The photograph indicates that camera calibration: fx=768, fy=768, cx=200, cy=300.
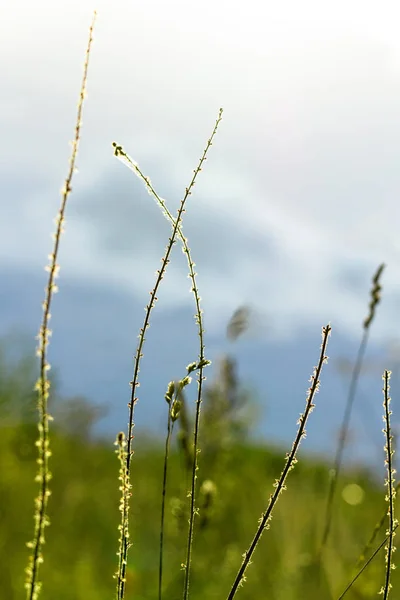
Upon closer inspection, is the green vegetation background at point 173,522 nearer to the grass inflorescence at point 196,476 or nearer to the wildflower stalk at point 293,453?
the grass inflorescence at point 196,476

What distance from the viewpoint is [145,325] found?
4.03 ft

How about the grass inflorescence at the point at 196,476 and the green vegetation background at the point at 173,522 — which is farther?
the green vegetation background at the point at 173,522

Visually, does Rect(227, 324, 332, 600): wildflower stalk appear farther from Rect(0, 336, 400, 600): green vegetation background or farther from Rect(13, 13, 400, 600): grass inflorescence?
Rect(0, 336, 400, 600): green vegetation background

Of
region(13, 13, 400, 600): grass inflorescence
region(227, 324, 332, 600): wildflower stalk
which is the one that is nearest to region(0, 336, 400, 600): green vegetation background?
region(13, 13, 400, 600): grass inflorescence

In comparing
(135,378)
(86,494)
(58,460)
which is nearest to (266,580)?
(86,494)

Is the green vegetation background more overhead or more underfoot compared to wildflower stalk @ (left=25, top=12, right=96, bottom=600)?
more overhead

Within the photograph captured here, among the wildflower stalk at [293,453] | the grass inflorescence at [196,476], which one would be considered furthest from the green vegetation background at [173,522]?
the wildflower stalk at [293,453]

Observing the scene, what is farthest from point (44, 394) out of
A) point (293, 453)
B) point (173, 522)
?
point (173, 522)

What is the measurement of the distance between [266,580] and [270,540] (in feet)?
2.34

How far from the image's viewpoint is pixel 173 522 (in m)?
2.54

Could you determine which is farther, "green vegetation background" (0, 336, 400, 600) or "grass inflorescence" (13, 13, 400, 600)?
"green vegetation background" (0, 336, 400, 600)

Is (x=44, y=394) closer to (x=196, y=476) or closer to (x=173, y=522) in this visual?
(x=196, y=476)

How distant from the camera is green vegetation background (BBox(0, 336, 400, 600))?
10.2 ft

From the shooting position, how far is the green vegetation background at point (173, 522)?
310cm
